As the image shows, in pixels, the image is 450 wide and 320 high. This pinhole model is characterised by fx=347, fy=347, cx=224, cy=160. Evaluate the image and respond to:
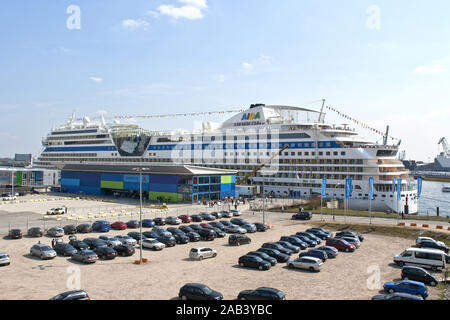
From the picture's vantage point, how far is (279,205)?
5878cm

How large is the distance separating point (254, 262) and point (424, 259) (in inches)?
491

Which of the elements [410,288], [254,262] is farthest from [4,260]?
[410,288]

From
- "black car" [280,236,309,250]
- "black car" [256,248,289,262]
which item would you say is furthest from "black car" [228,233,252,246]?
"black car" [256,248,289,262]

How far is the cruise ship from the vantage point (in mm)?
60719

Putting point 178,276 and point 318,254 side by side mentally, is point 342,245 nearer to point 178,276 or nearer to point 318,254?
point 318,254

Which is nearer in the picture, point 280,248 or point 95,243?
point 280,248

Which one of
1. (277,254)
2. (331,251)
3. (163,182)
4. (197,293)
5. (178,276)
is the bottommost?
(178,276)

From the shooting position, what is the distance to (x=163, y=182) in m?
62.8

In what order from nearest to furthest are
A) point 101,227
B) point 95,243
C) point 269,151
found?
point 95,243 → point 101,227 → point 269,151

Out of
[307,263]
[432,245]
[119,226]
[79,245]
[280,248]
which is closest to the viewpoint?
[307,263]

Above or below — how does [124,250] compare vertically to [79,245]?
below

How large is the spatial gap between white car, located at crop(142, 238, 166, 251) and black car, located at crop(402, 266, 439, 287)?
19.0 meters

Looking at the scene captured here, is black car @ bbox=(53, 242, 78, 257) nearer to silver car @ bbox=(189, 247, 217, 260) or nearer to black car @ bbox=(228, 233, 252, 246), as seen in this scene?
silver car @ bbox=(189, 247, 217, 260)

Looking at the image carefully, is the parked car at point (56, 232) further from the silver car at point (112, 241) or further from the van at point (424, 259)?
the van at point (424, 259)
